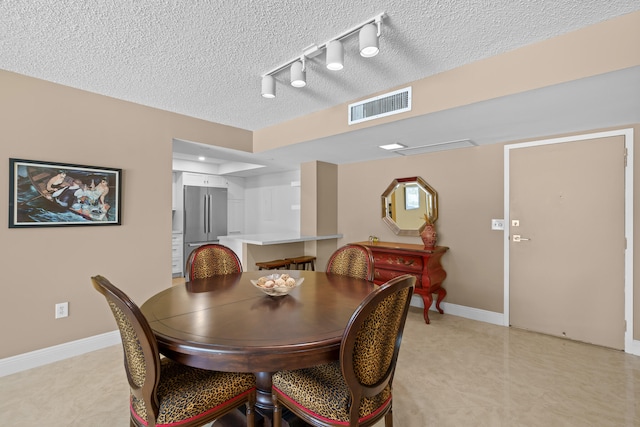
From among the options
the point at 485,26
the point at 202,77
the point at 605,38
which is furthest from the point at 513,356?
the point at 202,77

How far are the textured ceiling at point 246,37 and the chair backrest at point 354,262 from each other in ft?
4.63

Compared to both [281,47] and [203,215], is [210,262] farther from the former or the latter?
[203,215]

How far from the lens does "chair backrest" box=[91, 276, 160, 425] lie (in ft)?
3.74

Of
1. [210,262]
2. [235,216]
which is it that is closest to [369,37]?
[210,262]

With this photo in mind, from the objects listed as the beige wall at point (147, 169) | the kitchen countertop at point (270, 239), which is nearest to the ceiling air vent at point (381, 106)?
the beige wall at point (147, 169)

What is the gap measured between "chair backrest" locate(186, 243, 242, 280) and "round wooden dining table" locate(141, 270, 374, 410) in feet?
1.28

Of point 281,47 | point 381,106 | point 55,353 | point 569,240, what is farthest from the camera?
point 569,240

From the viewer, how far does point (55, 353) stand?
2.52 meters

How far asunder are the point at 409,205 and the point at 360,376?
315 centimetres

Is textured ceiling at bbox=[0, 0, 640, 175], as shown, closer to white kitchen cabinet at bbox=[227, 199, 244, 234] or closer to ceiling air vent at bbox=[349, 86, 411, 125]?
ceiling air vent at bbox=[349, 86, 411, 125]

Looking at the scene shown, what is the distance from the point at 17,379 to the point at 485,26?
4.07m

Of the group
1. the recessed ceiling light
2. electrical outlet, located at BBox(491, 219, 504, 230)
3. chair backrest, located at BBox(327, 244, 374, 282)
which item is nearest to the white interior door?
electrical outlet, located at BBox(491, 219, 504, 230)

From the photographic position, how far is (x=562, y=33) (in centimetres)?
180

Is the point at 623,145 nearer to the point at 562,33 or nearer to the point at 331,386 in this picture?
the point at 562,33
